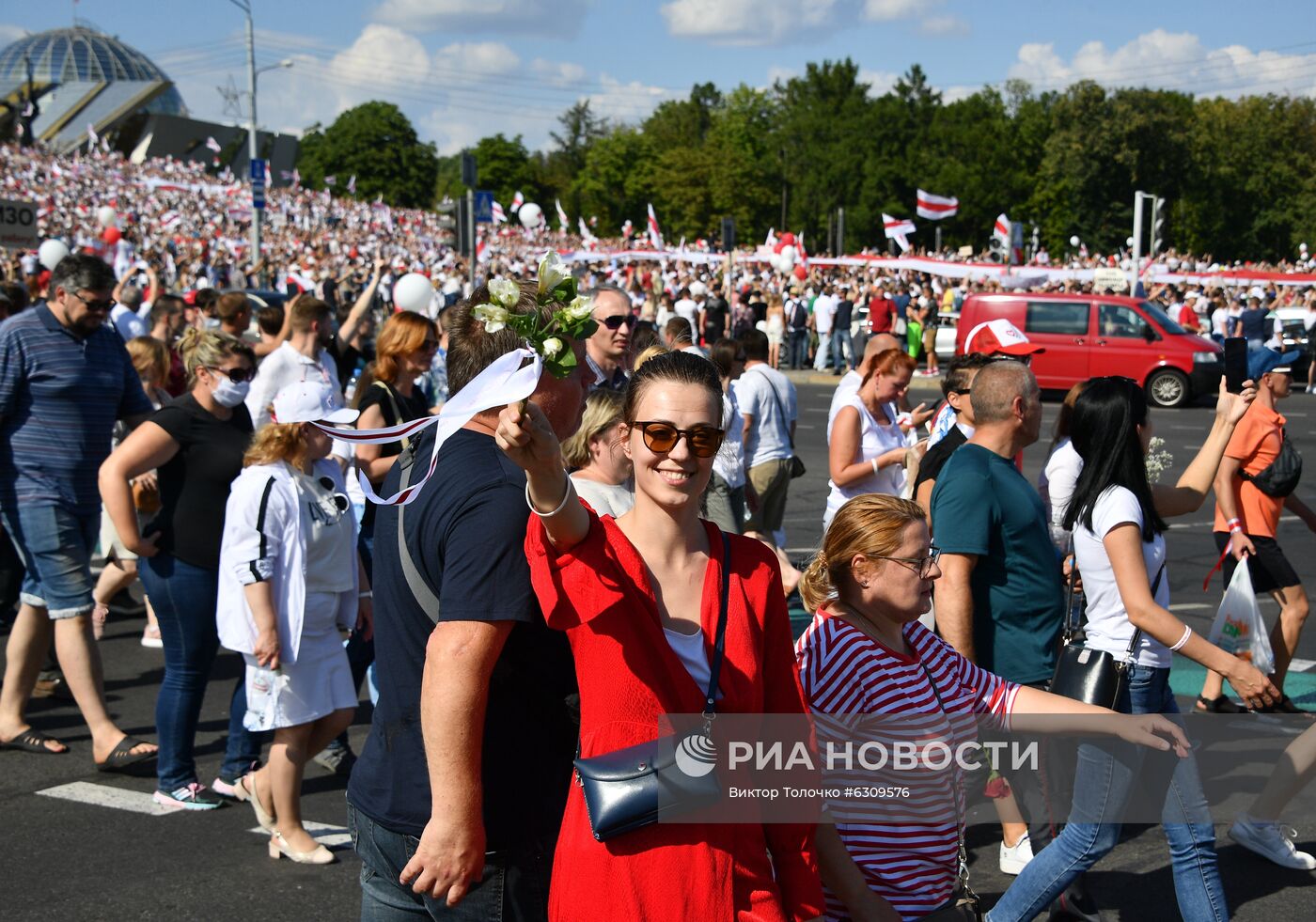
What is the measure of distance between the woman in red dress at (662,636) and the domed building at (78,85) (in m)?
102

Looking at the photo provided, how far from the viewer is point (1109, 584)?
419 centimetres

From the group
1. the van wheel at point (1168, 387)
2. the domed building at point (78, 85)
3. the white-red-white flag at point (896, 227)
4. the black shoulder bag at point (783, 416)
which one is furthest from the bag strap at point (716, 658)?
the domed building at point (78, 85)

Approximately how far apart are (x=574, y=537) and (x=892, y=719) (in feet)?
3.45

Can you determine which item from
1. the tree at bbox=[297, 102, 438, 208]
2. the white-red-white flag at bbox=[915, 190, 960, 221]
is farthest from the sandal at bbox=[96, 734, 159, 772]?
the tree at bbox=[297, 102, 438, 208]

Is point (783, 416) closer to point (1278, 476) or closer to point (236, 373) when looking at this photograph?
point (1278, 476)

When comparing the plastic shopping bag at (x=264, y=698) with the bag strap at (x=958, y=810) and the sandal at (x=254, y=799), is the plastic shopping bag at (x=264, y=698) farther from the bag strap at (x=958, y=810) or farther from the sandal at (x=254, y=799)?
the bag strap at (x=958, y=810)

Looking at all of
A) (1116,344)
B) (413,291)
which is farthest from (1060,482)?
(1116,344)

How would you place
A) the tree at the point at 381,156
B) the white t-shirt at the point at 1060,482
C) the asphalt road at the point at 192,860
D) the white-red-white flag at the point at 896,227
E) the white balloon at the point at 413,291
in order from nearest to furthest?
the asphalt road at the point at 192,860 → the white t-shirt at the point at 1060,482 → the white balloon at the point at 413,291 → the white-red-white flag at the point at 896,227 → the tree at the point at 381,156

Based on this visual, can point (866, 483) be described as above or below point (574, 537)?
below

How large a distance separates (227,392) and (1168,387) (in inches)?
773

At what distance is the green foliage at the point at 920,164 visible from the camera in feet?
262

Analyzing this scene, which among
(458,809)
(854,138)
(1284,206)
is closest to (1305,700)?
(458,809)

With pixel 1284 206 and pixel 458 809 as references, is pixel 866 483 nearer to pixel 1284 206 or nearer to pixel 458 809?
pixel 458 809

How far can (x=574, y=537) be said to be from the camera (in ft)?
7.23
